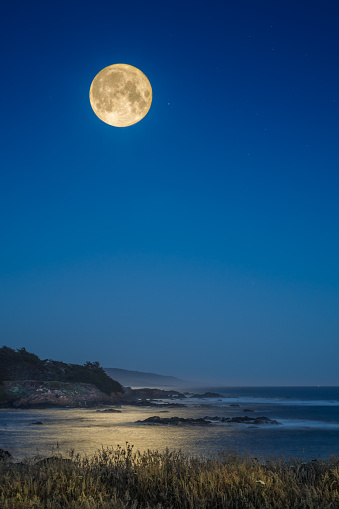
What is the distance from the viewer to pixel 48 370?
72.3m

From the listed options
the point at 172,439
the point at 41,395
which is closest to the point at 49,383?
the point at 41,395

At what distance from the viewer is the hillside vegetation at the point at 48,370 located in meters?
66.4

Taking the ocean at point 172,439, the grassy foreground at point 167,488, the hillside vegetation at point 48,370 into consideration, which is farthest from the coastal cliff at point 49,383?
the grassy foreground at point 167,488

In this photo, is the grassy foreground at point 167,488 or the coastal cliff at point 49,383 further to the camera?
the coastal cliff at point 49,383

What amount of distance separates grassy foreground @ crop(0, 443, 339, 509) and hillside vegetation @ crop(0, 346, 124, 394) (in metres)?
60.6

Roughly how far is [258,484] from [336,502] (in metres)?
1.37

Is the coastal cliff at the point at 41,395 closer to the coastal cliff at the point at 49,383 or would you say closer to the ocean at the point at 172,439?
the coastal cliff at the point at 49,383

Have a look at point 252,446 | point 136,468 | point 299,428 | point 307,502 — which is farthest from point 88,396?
point 307,502

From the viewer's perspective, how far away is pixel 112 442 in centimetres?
2272

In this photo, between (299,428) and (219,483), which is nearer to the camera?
(219,483)

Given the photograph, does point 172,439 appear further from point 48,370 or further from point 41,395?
point 48,370

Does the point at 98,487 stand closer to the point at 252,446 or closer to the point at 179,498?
the point at 179,498

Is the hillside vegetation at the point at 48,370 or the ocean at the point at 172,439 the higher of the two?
the hillside vegetation at the point at 48,370

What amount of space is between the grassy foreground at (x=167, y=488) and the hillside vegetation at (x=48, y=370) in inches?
2386
